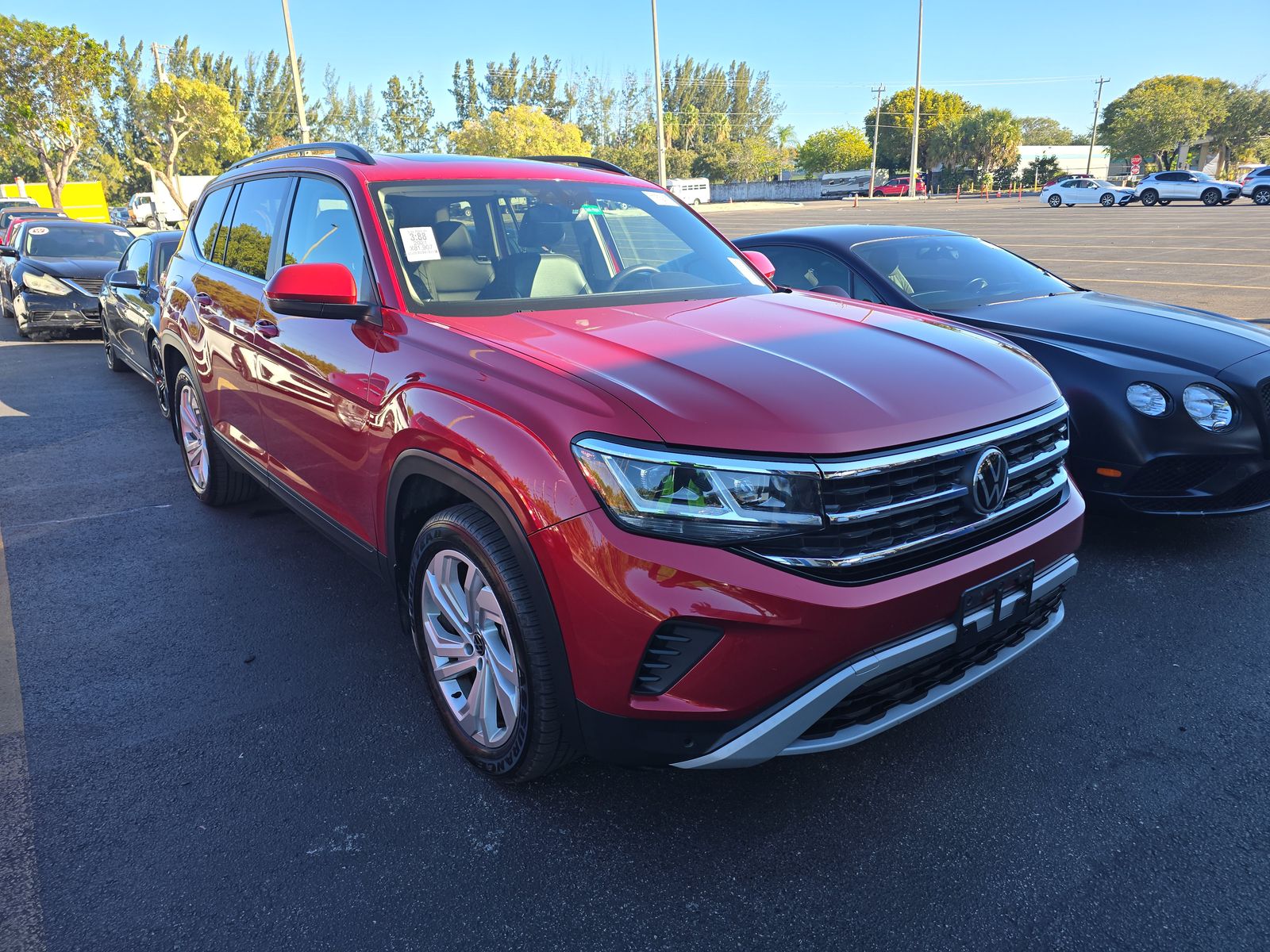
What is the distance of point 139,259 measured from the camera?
8664 mm

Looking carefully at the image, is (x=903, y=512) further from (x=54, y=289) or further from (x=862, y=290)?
(x=54, y=289)

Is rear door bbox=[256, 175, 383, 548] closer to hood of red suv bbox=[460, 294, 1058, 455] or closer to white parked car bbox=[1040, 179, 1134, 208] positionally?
hood of red suv bbox=[460, 294, 1058, 455]

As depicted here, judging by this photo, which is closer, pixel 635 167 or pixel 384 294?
pixel 384 294

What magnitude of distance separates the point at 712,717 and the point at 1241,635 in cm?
259

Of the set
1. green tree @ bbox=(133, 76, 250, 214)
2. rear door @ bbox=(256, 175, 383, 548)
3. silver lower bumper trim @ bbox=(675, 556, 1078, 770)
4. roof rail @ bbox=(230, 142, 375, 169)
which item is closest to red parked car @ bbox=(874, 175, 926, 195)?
green tree @ bbox=(133, 76, 250, 214)

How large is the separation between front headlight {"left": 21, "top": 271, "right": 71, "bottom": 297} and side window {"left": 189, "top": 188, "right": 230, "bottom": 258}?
8.34 m

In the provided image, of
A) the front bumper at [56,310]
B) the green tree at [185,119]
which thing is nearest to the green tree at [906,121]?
the green tree at [185,119]

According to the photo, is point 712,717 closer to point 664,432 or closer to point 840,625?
point 840,625

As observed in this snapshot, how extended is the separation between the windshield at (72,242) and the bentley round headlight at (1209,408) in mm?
14029

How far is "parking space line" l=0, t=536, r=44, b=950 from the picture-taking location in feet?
6.93

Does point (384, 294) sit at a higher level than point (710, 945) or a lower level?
higher

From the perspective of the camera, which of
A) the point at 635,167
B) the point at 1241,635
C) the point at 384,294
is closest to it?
the point at 384,294

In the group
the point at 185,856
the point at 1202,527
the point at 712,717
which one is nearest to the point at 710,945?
the point at 712,717

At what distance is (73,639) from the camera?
3.61m
